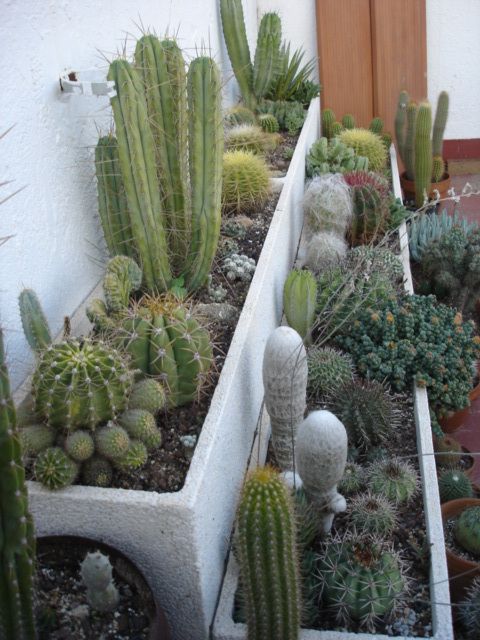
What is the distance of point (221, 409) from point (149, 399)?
25cm

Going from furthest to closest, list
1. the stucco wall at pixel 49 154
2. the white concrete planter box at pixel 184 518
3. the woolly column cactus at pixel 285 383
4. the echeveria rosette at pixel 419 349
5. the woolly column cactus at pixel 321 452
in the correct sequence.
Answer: the echeveria rosette at pixel 419 349 → the woolly column cactus at pixel 285 383 → the stucco wall at pixel 49 154 → the woolly column cactus at pixel 321 452 → the white concrete planter box at pixel 184 518

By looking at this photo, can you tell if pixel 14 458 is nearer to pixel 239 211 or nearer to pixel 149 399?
pixel 149 399

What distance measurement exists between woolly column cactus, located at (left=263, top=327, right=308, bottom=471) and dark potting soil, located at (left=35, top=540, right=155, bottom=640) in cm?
78

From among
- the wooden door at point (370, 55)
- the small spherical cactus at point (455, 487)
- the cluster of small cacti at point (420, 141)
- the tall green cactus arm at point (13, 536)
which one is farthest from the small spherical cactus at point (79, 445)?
the wooden door at point (370, 55)

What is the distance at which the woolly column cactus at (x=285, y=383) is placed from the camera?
2297 mm

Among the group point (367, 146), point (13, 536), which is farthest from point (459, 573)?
point (367, 146)

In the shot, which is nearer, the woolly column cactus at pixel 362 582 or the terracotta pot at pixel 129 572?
the terracotta pot at pixel 129 572

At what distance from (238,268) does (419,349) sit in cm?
88

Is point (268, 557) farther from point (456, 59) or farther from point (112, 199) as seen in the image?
point (456, 59)

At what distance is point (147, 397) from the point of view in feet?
6.73

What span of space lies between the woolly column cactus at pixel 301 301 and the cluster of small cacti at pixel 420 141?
87.8 inches

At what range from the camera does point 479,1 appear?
21.1 feet

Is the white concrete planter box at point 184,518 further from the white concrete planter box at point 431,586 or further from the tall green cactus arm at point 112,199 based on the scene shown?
the tall green cactus arm at point 112,199

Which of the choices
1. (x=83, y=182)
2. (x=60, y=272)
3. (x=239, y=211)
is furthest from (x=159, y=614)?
(x=239, y=211)
